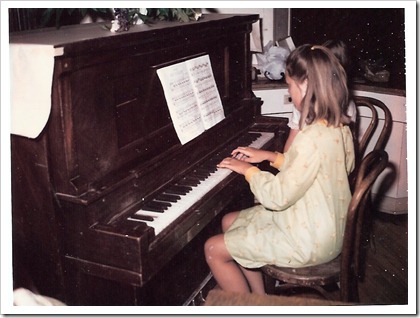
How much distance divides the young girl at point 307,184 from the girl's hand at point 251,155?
21 cm

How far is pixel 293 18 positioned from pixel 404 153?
139 cm

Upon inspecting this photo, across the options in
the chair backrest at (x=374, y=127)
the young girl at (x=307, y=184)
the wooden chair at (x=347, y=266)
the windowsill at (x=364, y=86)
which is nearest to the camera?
the wooden chair at (x=347, y=266)

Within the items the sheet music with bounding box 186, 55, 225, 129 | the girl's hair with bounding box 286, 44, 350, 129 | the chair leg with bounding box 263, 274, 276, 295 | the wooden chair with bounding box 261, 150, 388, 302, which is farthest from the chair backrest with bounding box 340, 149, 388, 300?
the sheet music with bounding box 186, 55, 225, 129

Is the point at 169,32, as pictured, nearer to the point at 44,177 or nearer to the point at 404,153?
the point at 44,177

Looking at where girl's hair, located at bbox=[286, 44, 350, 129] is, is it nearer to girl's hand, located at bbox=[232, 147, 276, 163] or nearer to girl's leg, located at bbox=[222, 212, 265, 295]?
girl's hand, located at bbox=[232, 147, 276, 163]

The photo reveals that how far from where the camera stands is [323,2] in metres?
1.69

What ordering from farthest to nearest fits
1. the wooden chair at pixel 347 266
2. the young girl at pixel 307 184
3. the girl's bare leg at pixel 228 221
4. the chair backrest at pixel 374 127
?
the chair backrest at pixel 374 127, the girl's bare leg at pixel 228 221, the young girl at pixel 307 184, the wooden chair at pixel 347 266

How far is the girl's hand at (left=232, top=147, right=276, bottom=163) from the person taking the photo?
2.17 m

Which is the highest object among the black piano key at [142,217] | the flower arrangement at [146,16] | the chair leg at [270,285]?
the flower arrangement at [146,16]

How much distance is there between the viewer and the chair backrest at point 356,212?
1615mm

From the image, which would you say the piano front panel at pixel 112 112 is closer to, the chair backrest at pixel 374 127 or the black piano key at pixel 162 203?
the black piano key at pixel 162 203

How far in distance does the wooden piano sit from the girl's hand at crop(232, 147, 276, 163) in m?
0.14

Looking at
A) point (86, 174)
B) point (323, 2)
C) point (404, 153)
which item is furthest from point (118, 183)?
point (404, 153)

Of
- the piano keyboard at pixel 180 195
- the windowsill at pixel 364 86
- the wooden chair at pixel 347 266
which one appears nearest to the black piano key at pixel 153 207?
the piano keyboard at pixel 180 195
